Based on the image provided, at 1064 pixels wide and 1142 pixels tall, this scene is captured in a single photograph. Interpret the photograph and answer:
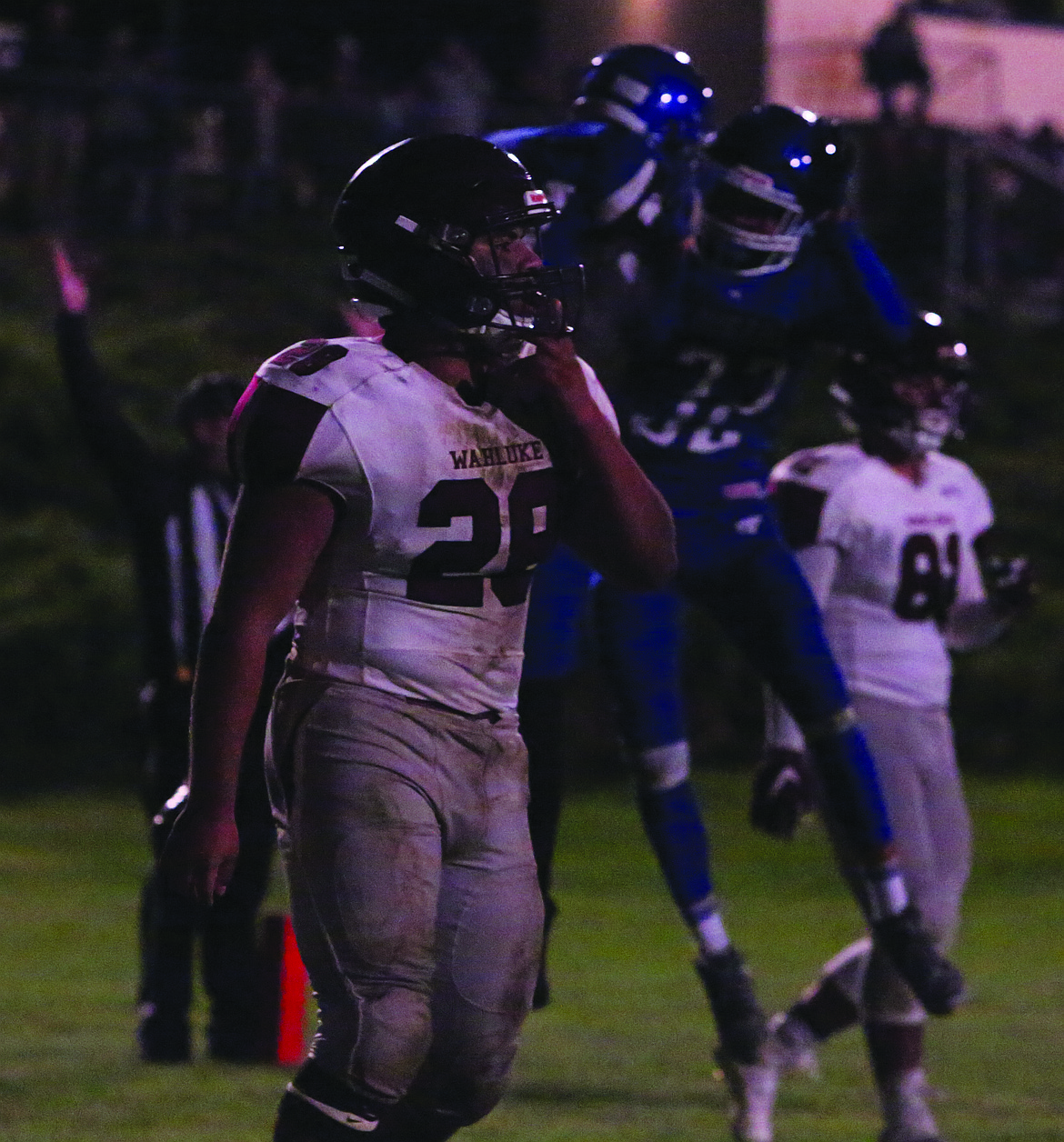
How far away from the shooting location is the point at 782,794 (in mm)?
5926

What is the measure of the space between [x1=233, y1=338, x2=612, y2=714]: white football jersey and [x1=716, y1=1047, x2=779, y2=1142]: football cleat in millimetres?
2257

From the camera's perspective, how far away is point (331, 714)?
3.75 meters

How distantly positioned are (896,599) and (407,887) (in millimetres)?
2611

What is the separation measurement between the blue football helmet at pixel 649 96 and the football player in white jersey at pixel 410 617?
1.64 meters

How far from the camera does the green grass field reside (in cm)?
606

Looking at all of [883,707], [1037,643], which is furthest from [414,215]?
[1037,643]

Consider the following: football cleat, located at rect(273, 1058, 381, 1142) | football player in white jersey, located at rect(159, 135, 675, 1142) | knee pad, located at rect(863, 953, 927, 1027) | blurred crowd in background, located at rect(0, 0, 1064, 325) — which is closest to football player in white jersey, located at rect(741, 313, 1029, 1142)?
knee pad, located at rect(863, 953, 927, 1027)

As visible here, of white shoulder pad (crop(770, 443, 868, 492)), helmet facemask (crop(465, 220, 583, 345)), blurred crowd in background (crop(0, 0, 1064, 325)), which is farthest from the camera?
blurred crowd in background (crop(0, 0, 1064, 325))

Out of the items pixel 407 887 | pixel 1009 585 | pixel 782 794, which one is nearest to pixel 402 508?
pixel 407 887

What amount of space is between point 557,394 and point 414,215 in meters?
0.36

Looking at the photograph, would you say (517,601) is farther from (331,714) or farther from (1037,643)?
(1037,643)

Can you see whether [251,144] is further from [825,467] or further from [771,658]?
[771,658]

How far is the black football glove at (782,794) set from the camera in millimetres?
5918

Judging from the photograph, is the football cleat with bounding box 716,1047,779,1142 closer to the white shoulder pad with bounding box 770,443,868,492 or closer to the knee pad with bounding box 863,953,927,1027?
the knee pad with bounding box 863,953,927,1027
